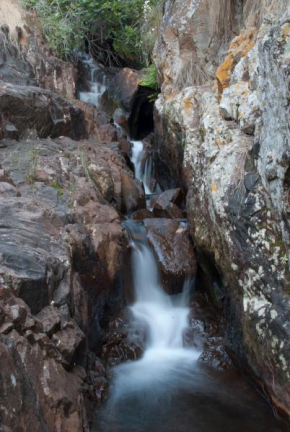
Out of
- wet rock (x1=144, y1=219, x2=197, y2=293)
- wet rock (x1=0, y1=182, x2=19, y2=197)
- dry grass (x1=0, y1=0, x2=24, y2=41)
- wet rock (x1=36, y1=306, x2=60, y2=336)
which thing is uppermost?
dry grass (x1=0, y1=0, x2=24, y2=41)

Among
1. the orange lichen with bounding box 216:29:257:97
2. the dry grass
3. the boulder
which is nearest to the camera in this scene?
the orange lichen with bounding box 216:29:257:97

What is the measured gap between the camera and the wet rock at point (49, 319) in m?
3.71

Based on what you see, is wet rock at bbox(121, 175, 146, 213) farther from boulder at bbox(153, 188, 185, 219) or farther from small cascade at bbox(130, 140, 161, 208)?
small cascade at bbox(130, 140, 161, 208)

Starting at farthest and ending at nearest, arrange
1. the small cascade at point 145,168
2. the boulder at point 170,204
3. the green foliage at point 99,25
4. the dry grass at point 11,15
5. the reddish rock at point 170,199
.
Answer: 1. the green foliage at point 99,25
2. the dry grass at point 11,15
3. the small cascade at point 145,168
4. the reddish rock at point 170,199
5. the boulder at point 170,204

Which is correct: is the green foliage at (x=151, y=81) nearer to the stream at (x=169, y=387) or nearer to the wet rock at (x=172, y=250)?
the wet rock at (x=172, y=250)

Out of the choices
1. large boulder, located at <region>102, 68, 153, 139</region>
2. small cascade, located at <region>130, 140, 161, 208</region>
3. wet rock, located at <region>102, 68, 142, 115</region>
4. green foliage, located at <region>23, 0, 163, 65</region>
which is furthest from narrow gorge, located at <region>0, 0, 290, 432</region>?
green foliage, located at <region>23, 0, 163, 65</region>

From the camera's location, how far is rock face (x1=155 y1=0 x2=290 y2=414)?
378cm

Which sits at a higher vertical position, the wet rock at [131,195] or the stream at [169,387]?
the wet rock at [131,195]

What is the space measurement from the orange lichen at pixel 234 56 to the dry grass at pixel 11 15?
573 cm

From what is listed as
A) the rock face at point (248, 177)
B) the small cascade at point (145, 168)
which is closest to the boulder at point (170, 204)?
the rock face at point (248, 177)

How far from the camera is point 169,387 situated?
4543 millimetres

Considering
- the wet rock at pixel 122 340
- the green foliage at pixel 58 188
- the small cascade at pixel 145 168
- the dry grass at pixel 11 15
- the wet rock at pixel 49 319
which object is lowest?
the wet rock at pixel 122 340

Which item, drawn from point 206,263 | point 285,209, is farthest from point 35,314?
point 206,263

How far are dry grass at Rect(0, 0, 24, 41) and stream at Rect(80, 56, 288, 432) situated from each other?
641cm
